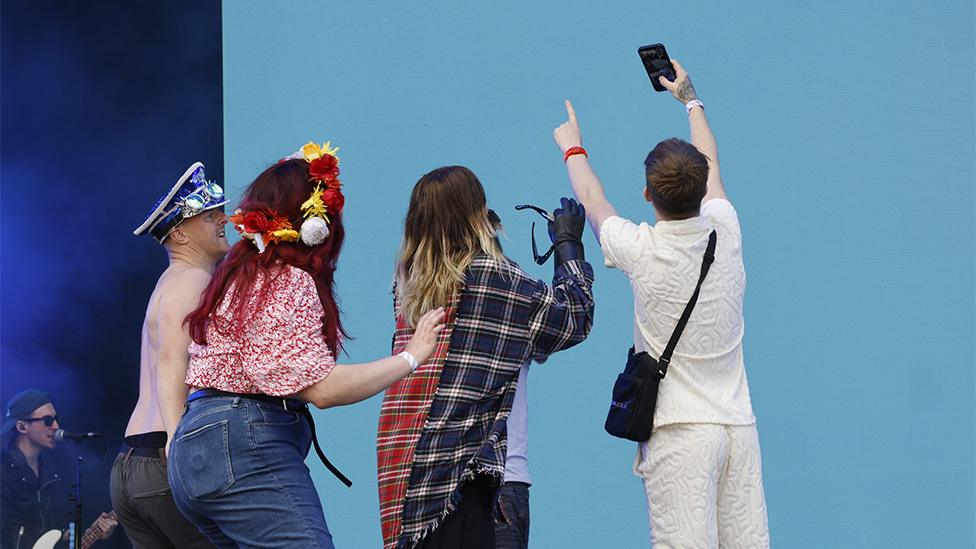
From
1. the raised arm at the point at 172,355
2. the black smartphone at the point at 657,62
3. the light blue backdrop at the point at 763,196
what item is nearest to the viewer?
the raised arm at the point at 172,355

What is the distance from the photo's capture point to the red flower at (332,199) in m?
2.31

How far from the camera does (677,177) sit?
7.91ft

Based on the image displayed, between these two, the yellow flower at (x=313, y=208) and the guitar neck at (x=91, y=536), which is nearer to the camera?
the yellow flower at (x=313, y=208)

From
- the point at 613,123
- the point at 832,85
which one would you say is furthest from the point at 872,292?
the point at 613,123

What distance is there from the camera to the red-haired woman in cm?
213

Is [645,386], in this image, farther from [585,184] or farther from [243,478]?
[243,478]

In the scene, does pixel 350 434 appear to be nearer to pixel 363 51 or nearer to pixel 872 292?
pixel 363 51

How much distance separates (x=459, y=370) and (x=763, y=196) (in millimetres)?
1996

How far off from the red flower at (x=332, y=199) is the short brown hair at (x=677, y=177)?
66cm

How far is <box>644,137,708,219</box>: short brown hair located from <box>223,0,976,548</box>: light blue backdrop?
1.67m

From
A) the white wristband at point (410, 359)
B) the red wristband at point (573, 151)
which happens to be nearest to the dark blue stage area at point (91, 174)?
the red wristband at point (573, 151)

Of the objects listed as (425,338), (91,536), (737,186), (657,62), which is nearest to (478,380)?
(425,338)

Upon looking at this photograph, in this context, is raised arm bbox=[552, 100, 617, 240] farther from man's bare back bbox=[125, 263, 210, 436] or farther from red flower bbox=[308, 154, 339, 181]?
man's bare back bbox=[125, 263, 210, 436]

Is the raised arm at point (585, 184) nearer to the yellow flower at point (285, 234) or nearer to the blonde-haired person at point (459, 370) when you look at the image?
the blonde-haired person at point (459, 370)
